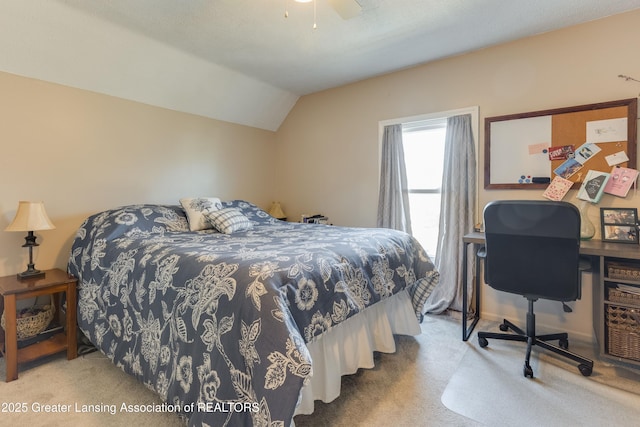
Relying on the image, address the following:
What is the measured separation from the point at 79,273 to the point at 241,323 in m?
1.83

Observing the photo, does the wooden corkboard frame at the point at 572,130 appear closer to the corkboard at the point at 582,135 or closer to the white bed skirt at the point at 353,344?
the corkboard at the point at 582,135

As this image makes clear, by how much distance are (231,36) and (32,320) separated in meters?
2.60

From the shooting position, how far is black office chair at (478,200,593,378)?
188 centimetres

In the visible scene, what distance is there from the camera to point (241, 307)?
4.15ft

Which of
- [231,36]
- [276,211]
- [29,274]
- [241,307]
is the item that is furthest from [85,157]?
[241,307]

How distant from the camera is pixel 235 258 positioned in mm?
1560

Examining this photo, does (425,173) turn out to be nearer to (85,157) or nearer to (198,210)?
(198,210)

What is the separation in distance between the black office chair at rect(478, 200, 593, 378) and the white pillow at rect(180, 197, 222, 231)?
2.27 m

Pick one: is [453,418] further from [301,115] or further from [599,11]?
[301,115]

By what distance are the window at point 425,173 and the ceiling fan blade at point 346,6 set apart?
61.3 inches

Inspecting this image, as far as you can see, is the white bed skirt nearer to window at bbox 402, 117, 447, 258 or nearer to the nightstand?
window at bbox 402, 117, 447, 258

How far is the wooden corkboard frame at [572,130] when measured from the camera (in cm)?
225

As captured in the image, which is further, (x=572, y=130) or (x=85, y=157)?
(x=85, y=157)

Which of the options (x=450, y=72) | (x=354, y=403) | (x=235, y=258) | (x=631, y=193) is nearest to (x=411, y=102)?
(x=450, y=72)
